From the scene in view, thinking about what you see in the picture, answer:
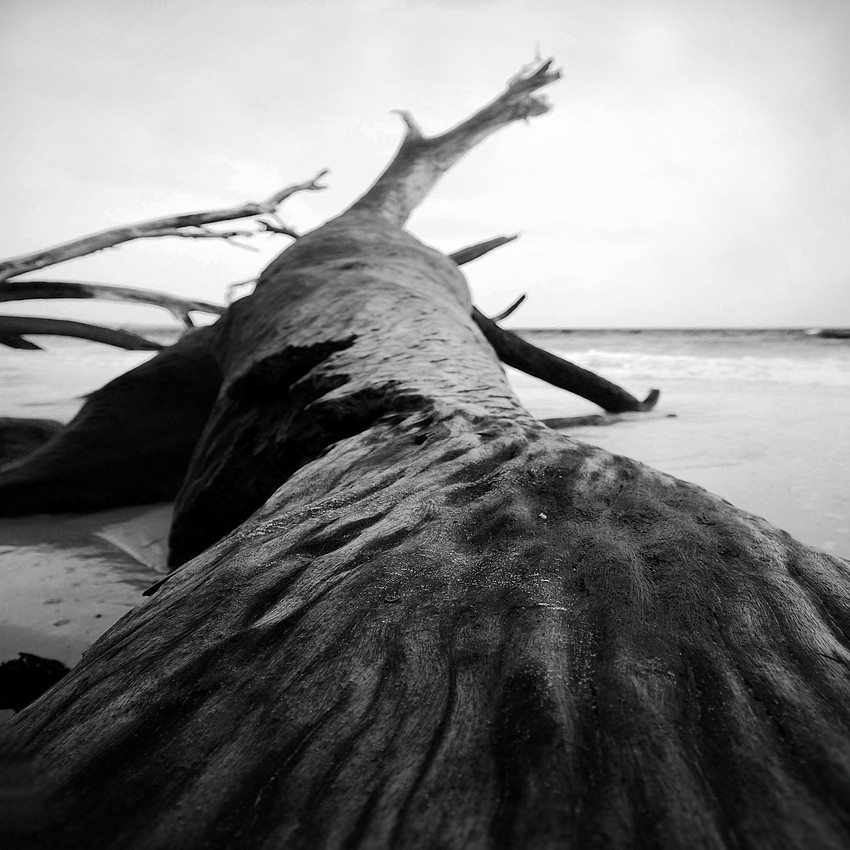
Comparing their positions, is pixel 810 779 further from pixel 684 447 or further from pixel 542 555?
pixel 684 447

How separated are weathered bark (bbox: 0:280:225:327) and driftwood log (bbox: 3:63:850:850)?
4.10 metres

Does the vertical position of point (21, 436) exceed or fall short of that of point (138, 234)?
it falls short

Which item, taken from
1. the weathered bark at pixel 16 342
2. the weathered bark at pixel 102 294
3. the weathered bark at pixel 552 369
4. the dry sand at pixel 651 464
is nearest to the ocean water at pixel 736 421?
the dry sand at pixel 651 464

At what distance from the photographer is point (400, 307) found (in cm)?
223

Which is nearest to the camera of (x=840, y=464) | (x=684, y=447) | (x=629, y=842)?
(x=629, y=842)

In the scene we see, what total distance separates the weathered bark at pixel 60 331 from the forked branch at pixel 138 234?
1.43ft

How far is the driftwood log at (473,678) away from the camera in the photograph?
0.49 m

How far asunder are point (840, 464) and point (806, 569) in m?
2.40

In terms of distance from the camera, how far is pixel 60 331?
15.5 feet

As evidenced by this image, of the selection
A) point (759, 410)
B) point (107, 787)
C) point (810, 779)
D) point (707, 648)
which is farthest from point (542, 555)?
point (759, 410)

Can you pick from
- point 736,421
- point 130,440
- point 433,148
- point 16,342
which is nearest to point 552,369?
point 736,421

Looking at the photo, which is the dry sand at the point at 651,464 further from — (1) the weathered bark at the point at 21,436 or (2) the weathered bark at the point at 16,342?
(2) the weathered bark at the point at 16,342

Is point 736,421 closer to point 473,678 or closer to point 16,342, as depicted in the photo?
point 473,678

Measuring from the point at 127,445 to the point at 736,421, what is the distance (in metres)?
3.53
